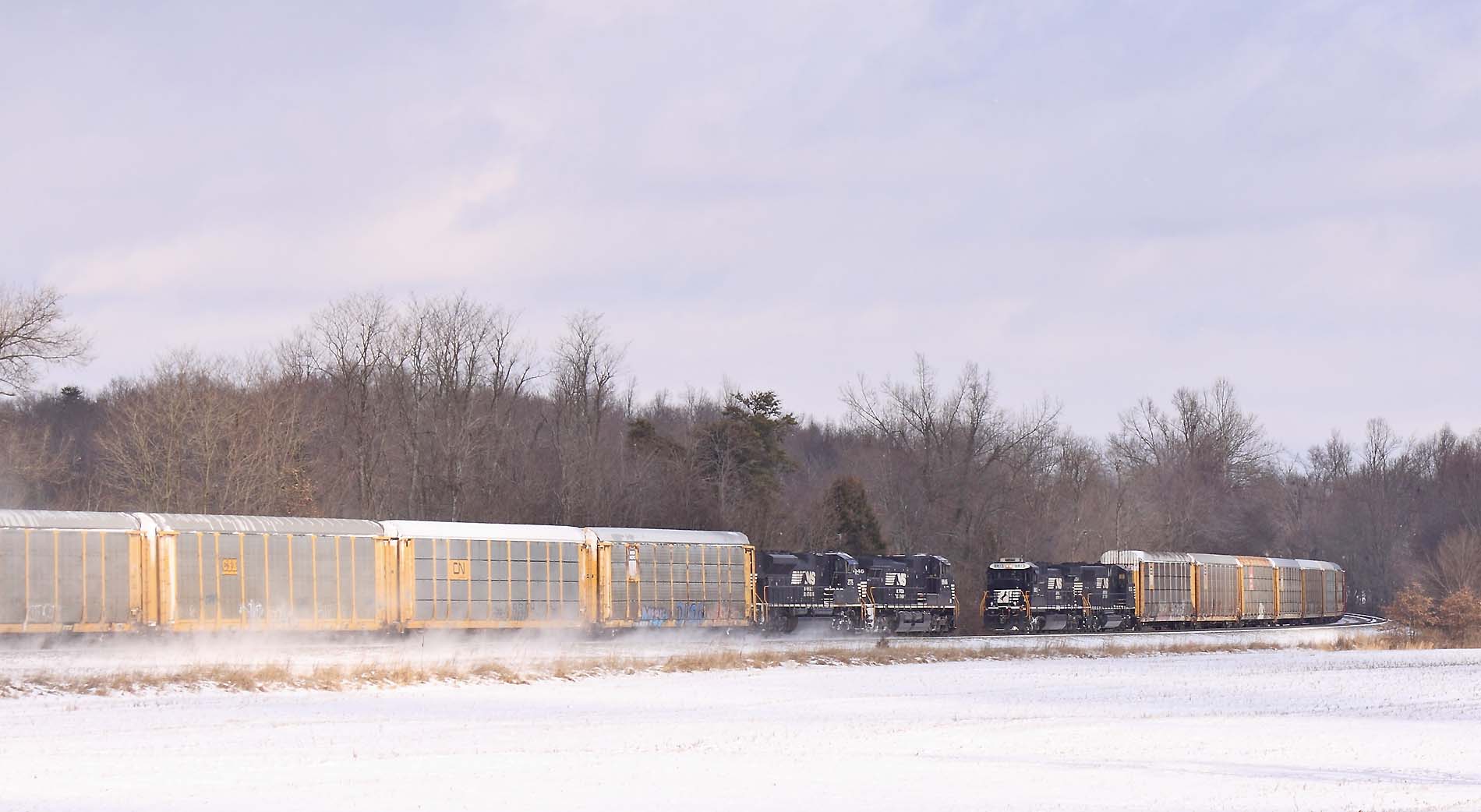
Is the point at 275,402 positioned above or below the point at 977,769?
above

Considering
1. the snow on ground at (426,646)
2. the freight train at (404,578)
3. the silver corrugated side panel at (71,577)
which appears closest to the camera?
the snow on ground at (426,646)

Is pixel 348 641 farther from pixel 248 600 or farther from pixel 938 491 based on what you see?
pixel 938 491

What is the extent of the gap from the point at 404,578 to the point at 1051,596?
1044 inches

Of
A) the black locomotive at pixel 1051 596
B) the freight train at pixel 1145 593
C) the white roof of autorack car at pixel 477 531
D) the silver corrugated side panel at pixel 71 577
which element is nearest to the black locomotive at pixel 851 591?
the black locomotive at pixel 1051 596

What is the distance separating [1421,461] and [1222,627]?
90145mm

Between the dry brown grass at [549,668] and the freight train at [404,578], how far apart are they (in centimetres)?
601

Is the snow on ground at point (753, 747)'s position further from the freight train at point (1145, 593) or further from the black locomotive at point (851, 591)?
the freight train at point (1145, 593)

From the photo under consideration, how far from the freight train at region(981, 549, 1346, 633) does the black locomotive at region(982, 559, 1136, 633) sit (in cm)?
3

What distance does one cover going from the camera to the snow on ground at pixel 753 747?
1480 cm

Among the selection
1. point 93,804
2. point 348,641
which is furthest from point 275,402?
point 93,804

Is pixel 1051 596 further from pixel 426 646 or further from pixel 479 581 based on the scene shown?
pixel 426 646

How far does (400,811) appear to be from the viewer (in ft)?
45.1

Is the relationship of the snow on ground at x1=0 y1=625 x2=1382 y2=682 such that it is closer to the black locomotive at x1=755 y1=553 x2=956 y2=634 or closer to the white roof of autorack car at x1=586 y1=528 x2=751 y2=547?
the black locomotive at x1=755 y1=553 x2=956 y2=634

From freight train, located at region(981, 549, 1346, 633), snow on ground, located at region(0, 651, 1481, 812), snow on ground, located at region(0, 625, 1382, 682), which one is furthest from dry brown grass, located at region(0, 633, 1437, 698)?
freight train, located at region(981, 549, 1346, 633)
